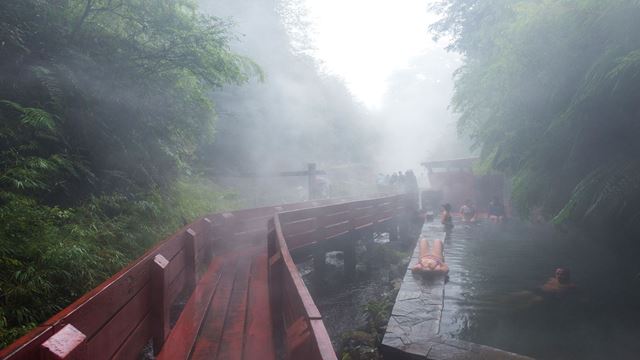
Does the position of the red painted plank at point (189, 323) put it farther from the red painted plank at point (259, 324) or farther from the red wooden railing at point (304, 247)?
the red wooden railing at point (304, 247)

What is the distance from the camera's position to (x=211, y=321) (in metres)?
3.81

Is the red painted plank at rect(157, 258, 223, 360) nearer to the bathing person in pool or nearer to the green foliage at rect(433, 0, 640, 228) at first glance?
the green foliage at rect(433, 0, 640, 228)

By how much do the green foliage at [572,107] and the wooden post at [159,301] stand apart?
405 cm

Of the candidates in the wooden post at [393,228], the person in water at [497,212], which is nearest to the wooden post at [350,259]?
the wooden post at [393,228]

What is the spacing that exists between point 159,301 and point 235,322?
911 millimetres

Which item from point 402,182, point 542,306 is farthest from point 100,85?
point 402,182

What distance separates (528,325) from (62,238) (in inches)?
243

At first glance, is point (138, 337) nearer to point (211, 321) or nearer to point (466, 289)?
point (211, 321)

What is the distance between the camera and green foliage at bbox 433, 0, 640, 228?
3586 mm

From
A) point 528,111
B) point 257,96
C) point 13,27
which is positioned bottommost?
point 528,111

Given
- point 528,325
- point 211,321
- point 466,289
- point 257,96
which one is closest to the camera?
point 211,321

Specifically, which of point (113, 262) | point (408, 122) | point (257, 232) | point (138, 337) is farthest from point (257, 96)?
point (408, 122)

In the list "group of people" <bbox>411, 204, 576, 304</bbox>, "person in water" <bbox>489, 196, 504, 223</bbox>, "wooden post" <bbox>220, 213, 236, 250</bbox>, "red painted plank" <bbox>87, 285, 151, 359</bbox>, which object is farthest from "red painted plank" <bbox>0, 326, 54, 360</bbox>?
"person in water" <bbox>489, 196, 504, 223</bbox>

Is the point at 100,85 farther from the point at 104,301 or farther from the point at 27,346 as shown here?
the point at 27,346
